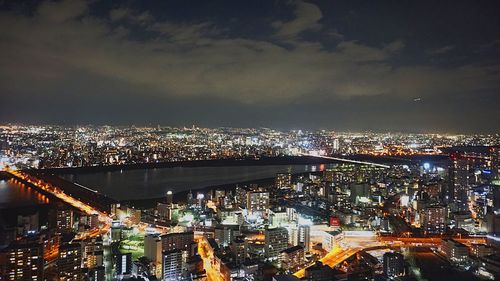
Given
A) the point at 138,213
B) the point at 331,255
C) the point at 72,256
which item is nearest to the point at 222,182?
the point at 138,213

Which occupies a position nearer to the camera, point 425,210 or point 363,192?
point 425,210

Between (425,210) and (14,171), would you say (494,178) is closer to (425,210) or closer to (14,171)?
(425,210)

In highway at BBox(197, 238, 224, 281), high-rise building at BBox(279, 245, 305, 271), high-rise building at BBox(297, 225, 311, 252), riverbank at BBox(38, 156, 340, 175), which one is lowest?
highway at BBox(197, 238, 224, 281)

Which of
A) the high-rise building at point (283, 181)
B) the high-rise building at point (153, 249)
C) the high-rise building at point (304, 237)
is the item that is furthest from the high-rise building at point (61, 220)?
the high-rise building at point (283, 181)

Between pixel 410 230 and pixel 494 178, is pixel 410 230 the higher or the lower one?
the lower one

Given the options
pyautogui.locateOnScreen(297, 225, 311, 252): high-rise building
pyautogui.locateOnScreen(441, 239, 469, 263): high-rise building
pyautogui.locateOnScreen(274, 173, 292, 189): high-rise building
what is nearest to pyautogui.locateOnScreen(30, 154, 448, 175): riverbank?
pyautogui.locateOnScreen(274, 173, 292, 189): high-rise building

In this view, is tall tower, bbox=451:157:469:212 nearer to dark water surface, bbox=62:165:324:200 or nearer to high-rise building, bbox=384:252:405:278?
high-rise building, bbox=384:252:405:278
